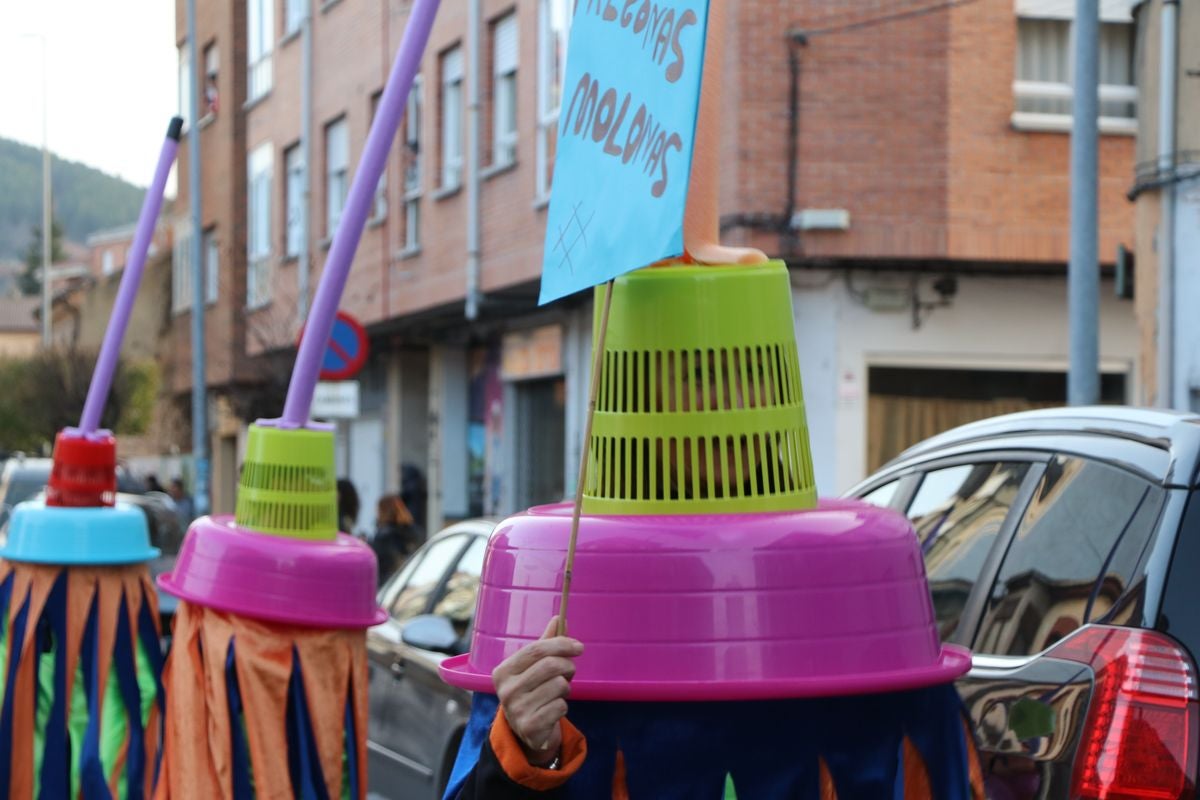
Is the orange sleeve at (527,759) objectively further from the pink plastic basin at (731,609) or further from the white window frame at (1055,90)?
the white window frame at (1055,90)

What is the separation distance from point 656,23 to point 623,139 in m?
0.15

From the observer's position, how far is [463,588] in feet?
26.2

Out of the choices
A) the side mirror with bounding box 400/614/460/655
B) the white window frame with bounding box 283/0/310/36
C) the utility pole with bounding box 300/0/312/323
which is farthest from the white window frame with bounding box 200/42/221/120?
the side mirror with bounding box 400/614/460/655

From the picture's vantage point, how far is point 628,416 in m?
2.62

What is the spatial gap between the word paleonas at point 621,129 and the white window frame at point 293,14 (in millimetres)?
26224

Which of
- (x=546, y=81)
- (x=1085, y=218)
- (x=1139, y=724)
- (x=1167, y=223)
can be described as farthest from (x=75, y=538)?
(x=546, y=81)

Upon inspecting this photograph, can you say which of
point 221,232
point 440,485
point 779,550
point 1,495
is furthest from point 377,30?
point 779,550

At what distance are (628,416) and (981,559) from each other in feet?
6.10

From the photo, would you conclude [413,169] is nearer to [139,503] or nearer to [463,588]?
[139,503]

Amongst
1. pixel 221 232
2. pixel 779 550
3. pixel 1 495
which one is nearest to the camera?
pixel 779 550

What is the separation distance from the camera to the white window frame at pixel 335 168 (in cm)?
2666

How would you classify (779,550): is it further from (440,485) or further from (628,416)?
(440,485)

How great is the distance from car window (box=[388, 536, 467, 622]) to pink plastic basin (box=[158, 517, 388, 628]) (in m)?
3.80

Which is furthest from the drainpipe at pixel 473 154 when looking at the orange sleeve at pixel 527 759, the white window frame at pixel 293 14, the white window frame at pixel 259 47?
the orange sleeve at pixel 527 759
